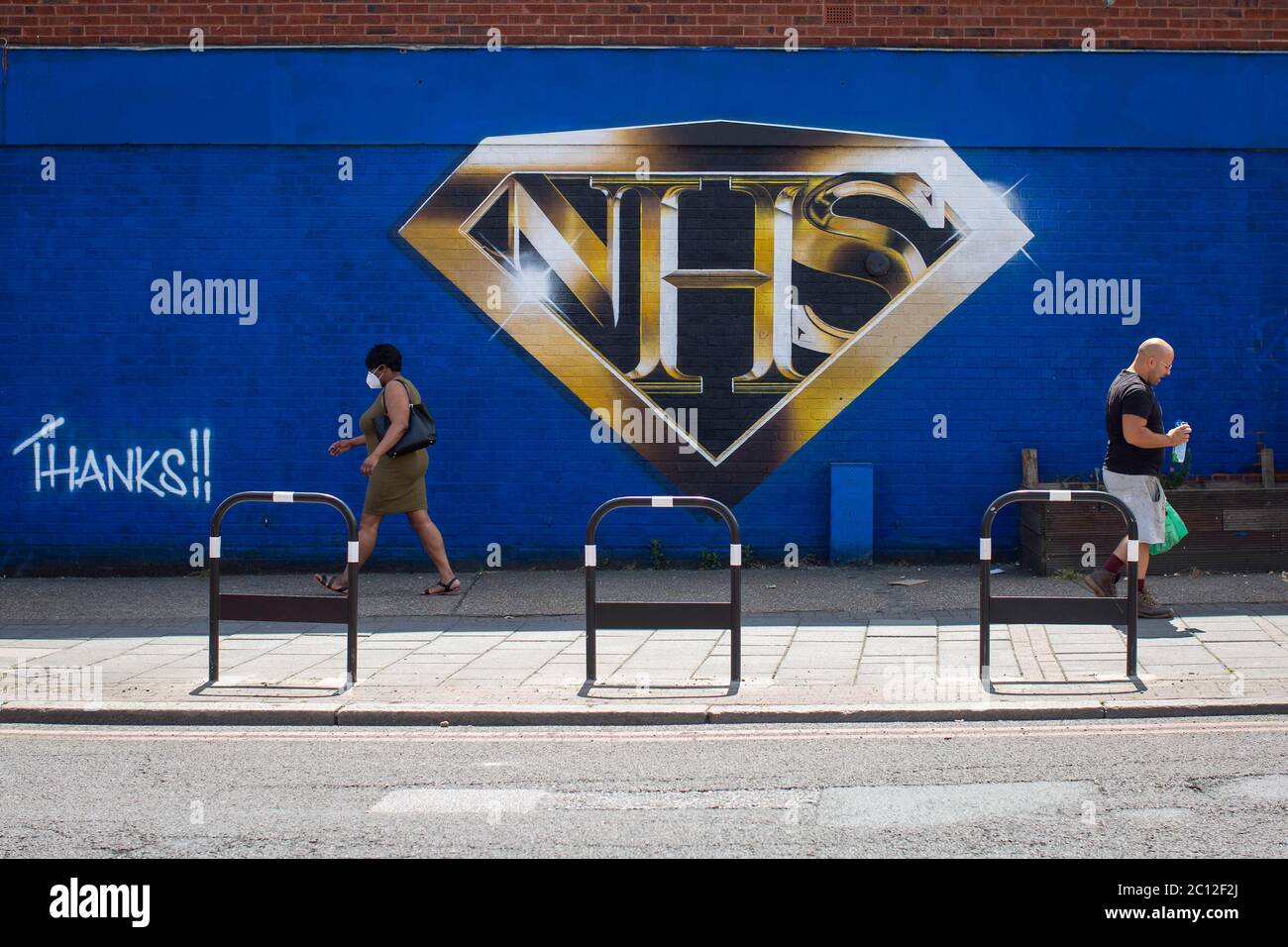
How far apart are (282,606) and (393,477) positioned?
109 inches

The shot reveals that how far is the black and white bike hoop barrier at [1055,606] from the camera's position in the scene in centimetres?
711

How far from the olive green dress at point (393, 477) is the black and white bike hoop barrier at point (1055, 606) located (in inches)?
187

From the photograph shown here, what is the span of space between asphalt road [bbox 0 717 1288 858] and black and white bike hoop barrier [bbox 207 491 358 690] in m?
0.84

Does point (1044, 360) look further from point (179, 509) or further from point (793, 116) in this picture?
point (179, 509)

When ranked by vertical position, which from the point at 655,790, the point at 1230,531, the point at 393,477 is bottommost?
the point at 655,790

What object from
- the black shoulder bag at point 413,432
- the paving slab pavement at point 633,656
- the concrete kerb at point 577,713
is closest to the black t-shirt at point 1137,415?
the paving slab pavement at point 633,656

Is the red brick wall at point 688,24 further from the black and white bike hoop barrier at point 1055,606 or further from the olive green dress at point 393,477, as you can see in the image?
the black and white bike hoop barrier at point 1055,606

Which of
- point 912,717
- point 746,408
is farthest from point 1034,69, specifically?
point 912,717

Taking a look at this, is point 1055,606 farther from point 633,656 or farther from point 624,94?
point 624,94

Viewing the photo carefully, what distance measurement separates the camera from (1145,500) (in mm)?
8711

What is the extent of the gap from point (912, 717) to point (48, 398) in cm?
864

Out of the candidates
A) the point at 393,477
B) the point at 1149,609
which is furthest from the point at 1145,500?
the point at 393,477

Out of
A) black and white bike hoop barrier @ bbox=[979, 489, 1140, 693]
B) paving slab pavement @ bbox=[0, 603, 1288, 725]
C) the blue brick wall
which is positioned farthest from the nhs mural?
black and white bike hoop barrier @ bbox=[979, 489, 1140, 693]

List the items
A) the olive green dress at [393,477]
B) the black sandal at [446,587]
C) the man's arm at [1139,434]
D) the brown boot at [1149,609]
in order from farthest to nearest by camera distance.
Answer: the black sandal at [446,587] → the olive green dress at [393,477] → the brown boot at [1149,609] → the man's arm at [1139,434]
